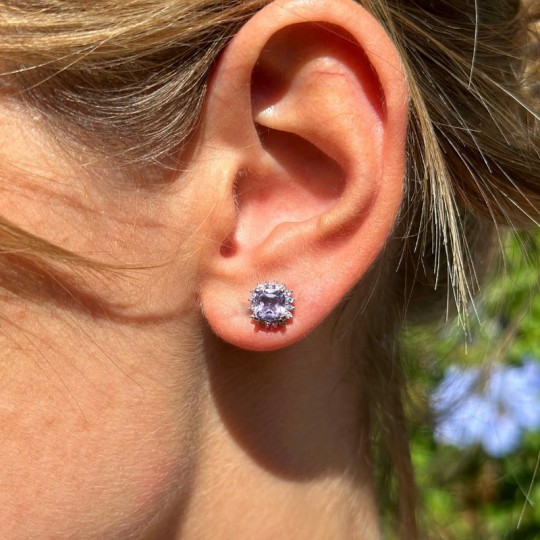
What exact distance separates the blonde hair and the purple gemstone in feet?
0.81

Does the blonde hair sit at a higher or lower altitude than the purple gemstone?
higher

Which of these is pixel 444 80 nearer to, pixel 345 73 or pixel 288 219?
pixel 345 73

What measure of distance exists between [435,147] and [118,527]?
2.53ft

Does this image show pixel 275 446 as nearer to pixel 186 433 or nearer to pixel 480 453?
pixel 186 433

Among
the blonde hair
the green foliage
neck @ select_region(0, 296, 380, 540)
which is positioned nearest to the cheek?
neck @ select_region(0, 296, 380, 540)

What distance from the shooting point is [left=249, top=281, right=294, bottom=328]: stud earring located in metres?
1.16

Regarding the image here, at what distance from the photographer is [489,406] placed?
7.57 ft

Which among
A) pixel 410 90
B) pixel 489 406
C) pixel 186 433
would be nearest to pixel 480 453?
pixel 489 406

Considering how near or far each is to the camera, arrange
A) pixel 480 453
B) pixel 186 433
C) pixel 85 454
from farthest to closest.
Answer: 1. pixel 480 453
2. pixel 186 433
3. pixel 85 454

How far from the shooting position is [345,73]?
1.15 meters

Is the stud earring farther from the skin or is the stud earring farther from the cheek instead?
the cheek

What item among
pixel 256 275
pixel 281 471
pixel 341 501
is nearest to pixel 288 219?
pixel 256 275

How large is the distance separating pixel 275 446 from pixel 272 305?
35 cm

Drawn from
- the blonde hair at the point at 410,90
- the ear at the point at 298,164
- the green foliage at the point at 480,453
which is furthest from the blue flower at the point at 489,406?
the ear at the point at 298,164
